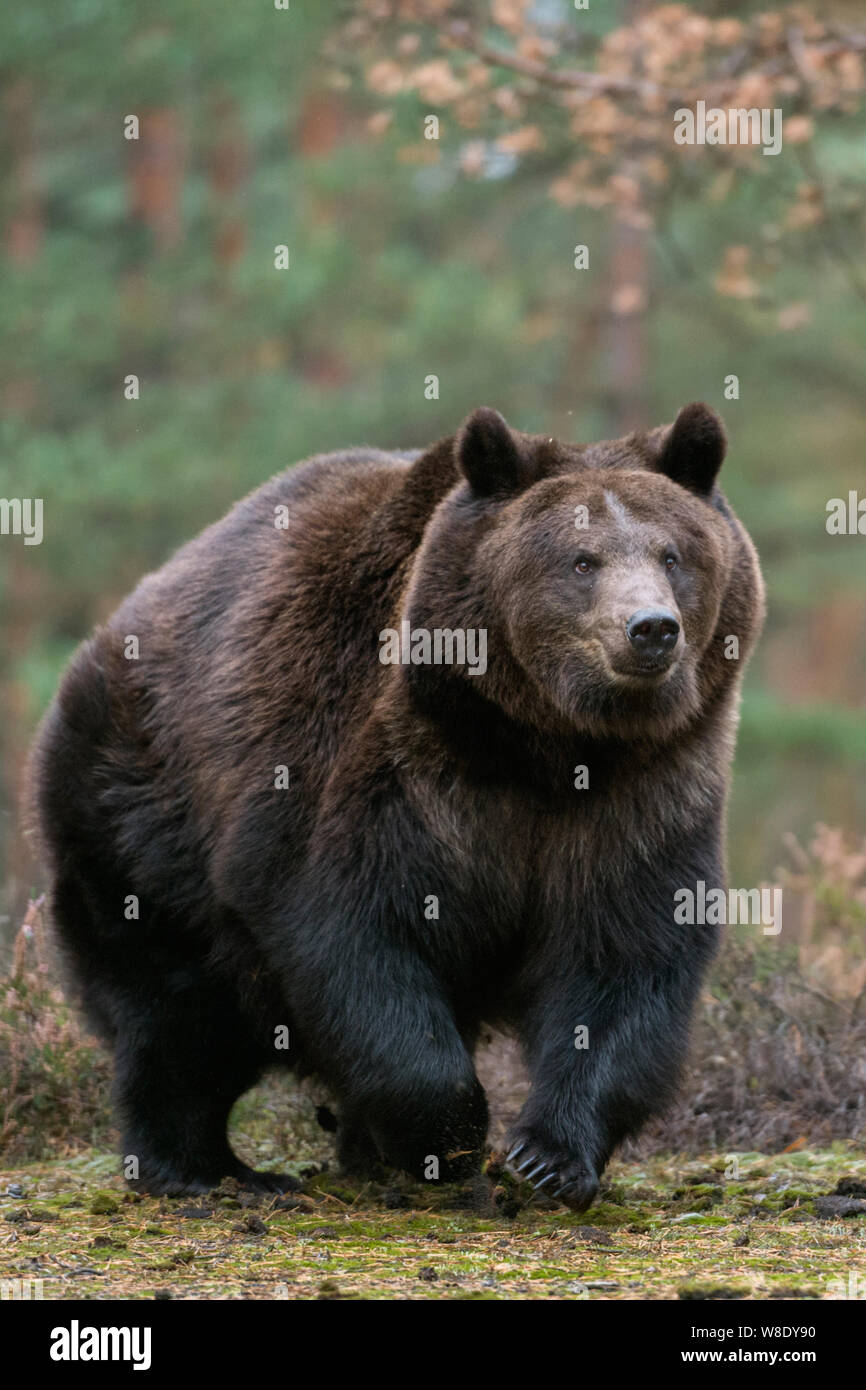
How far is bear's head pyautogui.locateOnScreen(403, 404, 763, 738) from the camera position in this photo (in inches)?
235

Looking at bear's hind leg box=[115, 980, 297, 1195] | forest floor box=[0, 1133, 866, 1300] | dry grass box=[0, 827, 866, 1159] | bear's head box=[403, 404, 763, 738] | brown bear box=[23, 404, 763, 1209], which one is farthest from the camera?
dry grass box=[0, 827, 866, 1159]

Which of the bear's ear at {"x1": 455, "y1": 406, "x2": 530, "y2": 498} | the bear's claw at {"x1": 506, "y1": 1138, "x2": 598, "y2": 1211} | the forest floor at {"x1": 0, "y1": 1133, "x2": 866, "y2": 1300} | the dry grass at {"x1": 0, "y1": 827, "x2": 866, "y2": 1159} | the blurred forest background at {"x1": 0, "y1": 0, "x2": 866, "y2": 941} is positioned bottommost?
the forest floor at {"x1": 0, "y1": 1133, "x2": 866, "y2": 1300}

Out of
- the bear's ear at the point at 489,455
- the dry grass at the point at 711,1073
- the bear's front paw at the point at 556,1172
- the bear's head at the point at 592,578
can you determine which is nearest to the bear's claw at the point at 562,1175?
the bear's front paw at the point at 556,1172

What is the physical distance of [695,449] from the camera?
256 inches

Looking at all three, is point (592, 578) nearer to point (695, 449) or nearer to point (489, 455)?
point (489, 455)

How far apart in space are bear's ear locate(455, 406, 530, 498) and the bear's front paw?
87.5 inches

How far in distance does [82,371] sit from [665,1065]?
51.7 ft

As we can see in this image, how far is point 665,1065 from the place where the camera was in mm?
6312

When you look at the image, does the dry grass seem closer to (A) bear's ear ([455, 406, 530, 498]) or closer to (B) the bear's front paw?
(B) the bear's front paw

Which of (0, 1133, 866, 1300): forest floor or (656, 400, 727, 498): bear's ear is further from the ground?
(656, 400, 727, 498): bear's ear

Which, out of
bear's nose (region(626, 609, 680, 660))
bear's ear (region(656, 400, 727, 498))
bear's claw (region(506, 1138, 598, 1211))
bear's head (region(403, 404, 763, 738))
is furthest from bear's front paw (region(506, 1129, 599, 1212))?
bear's ear (region(656, 400, 727, 498))

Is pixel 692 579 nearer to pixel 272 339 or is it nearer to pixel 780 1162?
pixel 780 1162

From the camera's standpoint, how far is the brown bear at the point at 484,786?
6.13 m

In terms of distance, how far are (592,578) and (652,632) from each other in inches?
16.1
